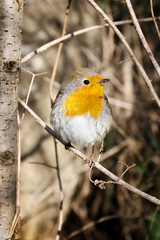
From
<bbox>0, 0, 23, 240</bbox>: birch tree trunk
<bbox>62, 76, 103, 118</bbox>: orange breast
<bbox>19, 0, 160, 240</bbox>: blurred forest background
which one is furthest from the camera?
<bbox>19, 0, 160, 240</bbox>: blurred forest background

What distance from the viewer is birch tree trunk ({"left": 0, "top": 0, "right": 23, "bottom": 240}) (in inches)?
53.2

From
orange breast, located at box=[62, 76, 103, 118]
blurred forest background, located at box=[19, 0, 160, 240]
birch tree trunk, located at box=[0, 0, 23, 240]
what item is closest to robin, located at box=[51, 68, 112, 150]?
orange breast, located at box=[62, 76, 103, 118]

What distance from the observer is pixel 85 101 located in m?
2.02

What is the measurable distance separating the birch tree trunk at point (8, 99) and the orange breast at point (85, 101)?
651mm

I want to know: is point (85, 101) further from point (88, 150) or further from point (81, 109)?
point (88, 150)

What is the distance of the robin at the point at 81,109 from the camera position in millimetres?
2018

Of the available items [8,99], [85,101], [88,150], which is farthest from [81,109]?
[88,150]

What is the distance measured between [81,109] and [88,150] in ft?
4.96

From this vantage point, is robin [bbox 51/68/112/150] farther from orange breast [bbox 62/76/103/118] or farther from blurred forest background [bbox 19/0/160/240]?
blurred forest background [bbox 19/0/160/240]

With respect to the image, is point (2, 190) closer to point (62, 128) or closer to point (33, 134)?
point (62, 128)

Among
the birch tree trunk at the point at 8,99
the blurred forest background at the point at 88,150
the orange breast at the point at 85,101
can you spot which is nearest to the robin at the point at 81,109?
the orange breast at the point at 85,101

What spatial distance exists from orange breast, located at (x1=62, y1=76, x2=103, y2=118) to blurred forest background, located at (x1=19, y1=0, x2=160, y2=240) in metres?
1.10

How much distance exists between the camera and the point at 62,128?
2.06 metres

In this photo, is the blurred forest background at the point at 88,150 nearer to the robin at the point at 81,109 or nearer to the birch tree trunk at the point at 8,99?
the robin at the point at 81,109
